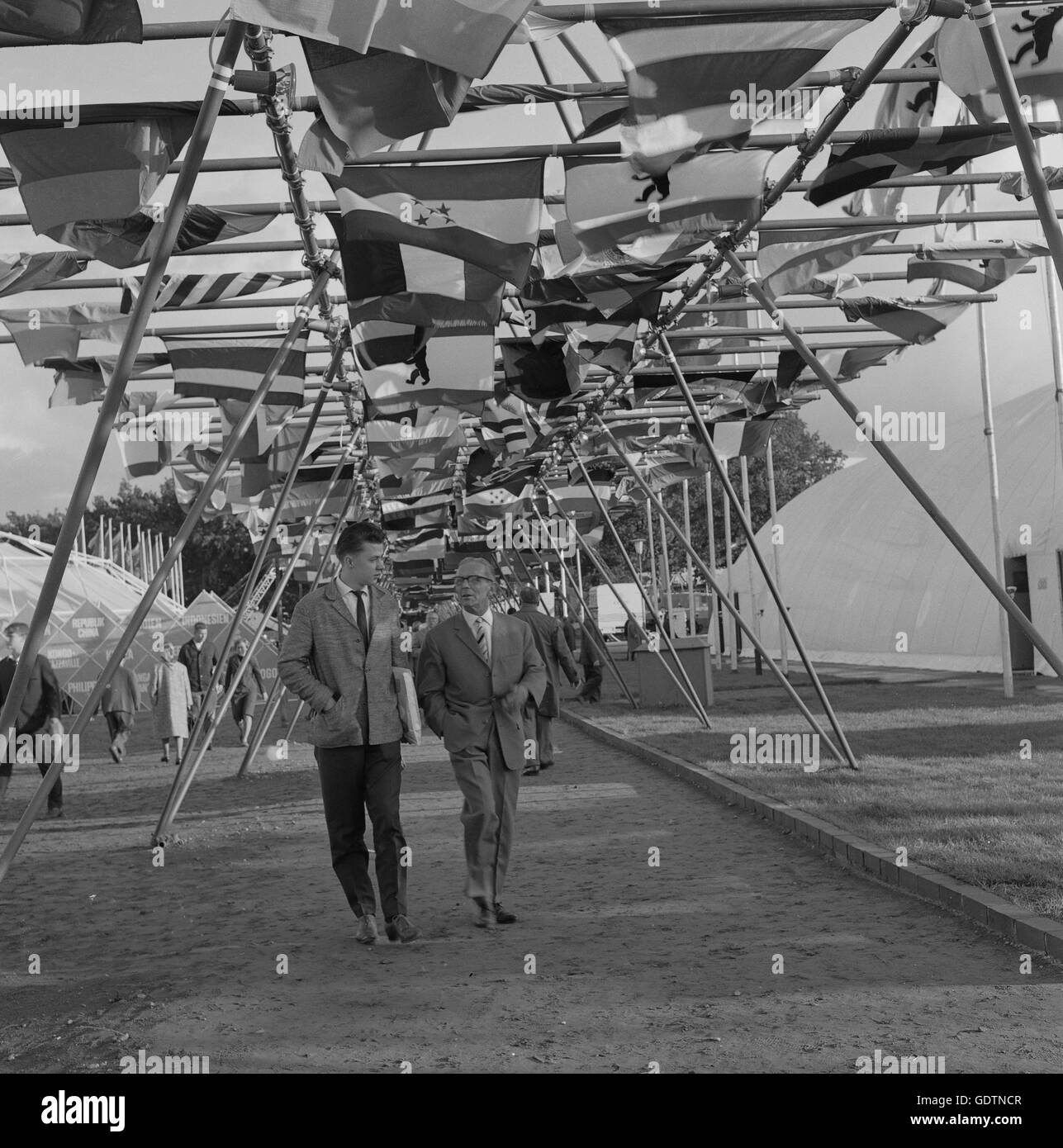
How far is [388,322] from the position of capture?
9859 millimetres

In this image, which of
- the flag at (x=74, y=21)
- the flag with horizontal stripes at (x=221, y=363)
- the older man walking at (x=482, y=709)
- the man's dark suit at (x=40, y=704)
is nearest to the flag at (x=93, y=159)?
the flag at (x=74, y=21)

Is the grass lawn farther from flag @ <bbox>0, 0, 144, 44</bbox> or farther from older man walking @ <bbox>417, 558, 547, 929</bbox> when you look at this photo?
flag @ <bbox>0, 0, 144, 44</bbox>

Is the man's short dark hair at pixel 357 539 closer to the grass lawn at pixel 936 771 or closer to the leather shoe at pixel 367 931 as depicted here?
the leather shoe at pixel 367 931

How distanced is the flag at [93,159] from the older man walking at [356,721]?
2119mm

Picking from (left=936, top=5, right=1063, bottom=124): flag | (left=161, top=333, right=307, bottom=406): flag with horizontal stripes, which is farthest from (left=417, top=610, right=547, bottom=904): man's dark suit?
(left=161, top=333, right=307, bottom=406): flag with horizontal stripes

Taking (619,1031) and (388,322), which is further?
(388,322)

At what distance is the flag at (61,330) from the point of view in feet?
37.9

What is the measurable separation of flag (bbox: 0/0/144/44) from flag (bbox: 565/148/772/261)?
274cm

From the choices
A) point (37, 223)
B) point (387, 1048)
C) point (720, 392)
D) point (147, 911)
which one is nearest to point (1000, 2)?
point (37, 223)

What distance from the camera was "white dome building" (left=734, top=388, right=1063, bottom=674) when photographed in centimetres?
2750

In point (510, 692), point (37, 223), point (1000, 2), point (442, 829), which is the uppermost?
point (1000, 2)
